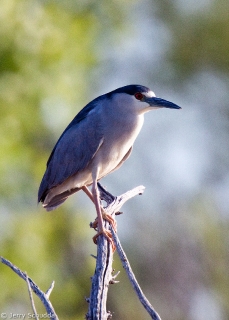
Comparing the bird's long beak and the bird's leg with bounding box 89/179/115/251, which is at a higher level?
the bird's long beak

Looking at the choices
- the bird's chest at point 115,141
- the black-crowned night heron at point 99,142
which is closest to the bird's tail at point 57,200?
the black-crowned night heron at point 99,142

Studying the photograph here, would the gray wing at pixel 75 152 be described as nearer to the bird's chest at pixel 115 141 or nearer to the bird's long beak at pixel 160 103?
the bird's chest at pixel 115 141

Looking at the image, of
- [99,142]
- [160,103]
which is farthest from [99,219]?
[160,103]

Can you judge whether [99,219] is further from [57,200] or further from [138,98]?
[138,98]

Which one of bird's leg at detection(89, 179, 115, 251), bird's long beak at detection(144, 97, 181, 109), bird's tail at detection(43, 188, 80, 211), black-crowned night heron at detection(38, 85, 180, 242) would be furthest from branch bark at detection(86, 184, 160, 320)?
bird's long beak at detection(144, 97, 181, 109)

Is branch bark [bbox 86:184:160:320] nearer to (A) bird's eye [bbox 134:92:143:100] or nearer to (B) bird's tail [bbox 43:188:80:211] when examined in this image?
(B) bird's tail [bbox 43:188:80:211]

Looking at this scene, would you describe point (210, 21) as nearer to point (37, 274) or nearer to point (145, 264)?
point (145, 264)

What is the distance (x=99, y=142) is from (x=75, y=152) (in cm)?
26

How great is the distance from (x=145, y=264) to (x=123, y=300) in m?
1.04

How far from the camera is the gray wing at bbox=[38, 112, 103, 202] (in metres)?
5.49

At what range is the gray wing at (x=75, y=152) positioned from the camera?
5.49m

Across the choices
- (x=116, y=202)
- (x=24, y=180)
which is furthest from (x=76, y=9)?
(x=116, y=202)

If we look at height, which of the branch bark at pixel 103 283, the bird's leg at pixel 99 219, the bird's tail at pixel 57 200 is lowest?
the branch bark at pixel 103 283

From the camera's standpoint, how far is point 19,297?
8.23 metres
